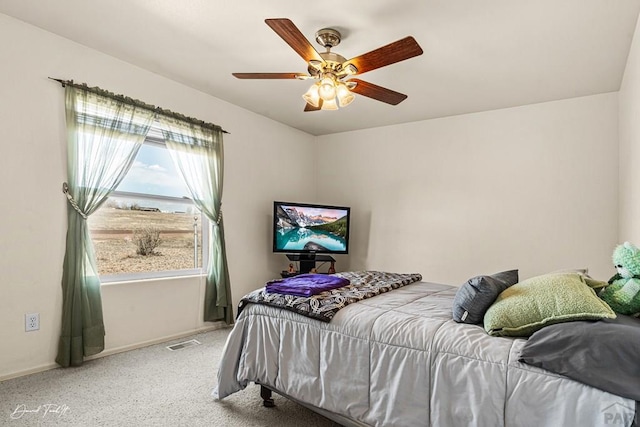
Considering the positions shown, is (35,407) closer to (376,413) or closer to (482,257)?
Answer: (376,413)

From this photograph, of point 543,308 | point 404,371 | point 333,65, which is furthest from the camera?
point 333,65

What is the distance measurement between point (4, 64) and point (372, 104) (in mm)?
3234

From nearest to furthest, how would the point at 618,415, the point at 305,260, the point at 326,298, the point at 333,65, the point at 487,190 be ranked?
the point at 618,415
the point at 326,298
the point at 333,65
the point at 487,190
the point at 305,260

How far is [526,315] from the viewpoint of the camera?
1484mm

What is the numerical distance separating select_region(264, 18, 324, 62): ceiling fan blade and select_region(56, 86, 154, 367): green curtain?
1.81m

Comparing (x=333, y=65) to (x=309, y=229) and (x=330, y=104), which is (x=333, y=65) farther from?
(x=309, y=229)

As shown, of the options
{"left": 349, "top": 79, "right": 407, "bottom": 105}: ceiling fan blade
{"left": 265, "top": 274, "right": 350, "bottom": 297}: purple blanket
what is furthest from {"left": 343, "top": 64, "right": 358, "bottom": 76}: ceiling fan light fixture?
{"left": 265, "top": 274, "right": 350, "bottom": 297}: purple blanket

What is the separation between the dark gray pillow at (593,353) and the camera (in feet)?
3.84

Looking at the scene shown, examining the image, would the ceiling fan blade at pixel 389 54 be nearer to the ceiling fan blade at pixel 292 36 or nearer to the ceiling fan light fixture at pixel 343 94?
the ceiling fan light fixture at pixel 343 94

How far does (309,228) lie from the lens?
462cm

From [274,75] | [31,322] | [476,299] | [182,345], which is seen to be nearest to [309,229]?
[182,345]

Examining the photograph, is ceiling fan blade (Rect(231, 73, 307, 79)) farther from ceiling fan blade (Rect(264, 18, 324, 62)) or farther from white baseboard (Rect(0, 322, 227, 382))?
white baseboard (Rect(0, 322, 227, 382))

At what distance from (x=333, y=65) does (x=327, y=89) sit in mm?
161

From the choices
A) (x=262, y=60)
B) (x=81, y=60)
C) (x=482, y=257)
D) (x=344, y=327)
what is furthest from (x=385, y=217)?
(x=81, y=60)
